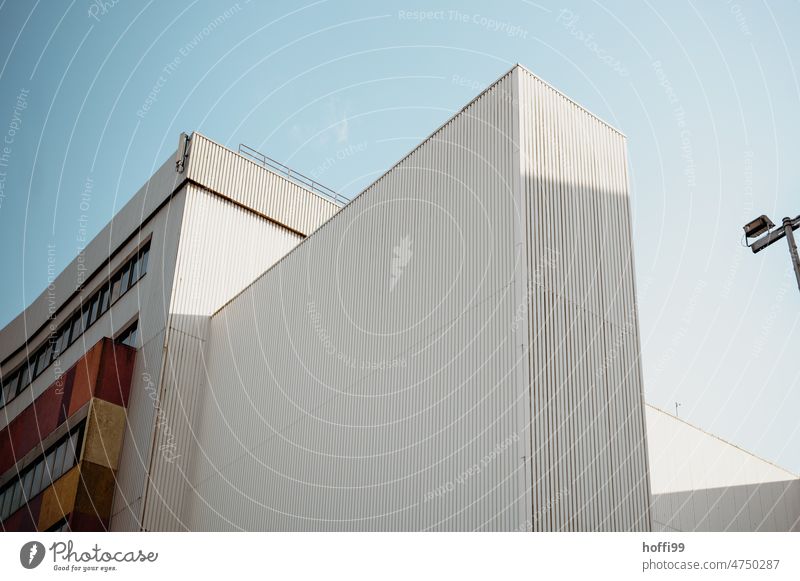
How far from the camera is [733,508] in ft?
125

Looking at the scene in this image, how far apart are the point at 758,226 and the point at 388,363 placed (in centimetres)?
1008

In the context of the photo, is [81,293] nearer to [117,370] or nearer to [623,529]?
[117,370]

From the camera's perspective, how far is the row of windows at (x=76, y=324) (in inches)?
1565

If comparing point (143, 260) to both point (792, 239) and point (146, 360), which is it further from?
point (792, 239)

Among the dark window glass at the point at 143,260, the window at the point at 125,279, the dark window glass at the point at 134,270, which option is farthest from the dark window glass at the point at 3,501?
the dark window glass at the point at 143,260

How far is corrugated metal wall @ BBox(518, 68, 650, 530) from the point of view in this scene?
20891mm

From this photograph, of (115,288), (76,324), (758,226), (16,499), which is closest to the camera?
(758,226)

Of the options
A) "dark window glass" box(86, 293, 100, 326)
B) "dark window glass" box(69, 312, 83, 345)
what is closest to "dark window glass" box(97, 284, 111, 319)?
"dark window glass" box(86, 293, 100, 326)

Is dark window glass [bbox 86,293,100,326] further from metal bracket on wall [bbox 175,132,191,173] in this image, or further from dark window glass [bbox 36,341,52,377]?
metal bracket on wall [bbox 175,132,191,173]

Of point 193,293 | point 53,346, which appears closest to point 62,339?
point 53,346

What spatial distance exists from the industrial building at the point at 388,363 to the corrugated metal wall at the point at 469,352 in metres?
0.07

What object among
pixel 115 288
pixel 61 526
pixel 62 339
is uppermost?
pixel 115 288

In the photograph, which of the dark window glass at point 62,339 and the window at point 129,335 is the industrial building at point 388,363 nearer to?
the window at point 129,335
